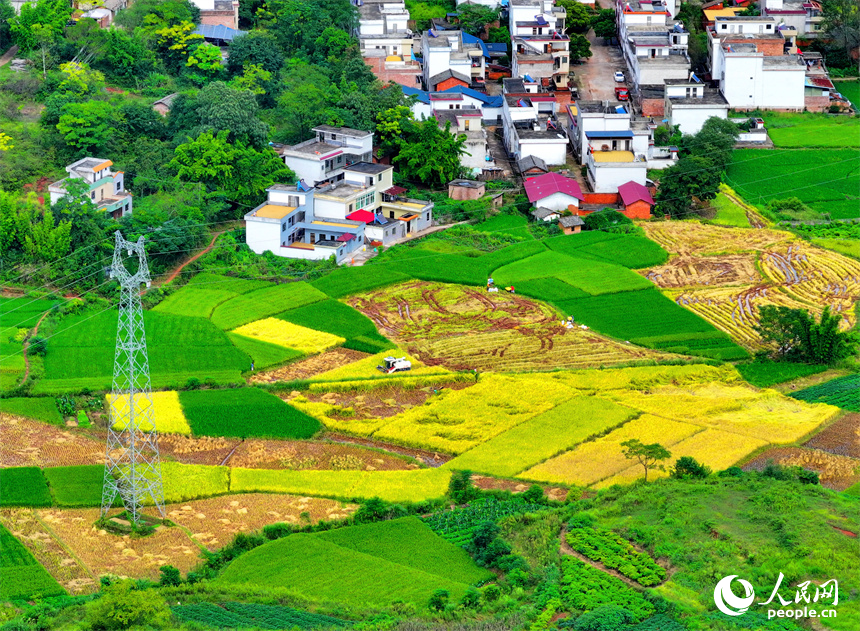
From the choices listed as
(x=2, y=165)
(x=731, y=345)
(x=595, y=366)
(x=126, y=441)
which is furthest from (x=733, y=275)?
(x=2, y=165)

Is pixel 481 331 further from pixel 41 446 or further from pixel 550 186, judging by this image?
pixel 41 446

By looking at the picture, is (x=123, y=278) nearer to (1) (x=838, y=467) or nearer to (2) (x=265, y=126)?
(1) (x=838, y=467)

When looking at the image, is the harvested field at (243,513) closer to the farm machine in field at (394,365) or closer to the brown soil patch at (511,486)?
the brown soil patch at (511,486)

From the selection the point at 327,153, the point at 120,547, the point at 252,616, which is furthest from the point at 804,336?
the point at 120,547

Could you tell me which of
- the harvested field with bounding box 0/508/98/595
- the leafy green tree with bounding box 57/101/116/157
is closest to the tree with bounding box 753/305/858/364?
the harvested field with bounding box 0/508/98/595

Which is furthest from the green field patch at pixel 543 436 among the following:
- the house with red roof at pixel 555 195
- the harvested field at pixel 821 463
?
the house with red roof at pixel 555 195

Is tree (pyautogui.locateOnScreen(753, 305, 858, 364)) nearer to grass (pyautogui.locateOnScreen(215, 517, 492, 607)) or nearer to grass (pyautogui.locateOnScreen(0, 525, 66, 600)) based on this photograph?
grass (pyautogui.locateOnScreen(215, 517, 492, 607))

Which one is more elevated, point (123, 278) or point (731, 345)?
point (123, 278)
